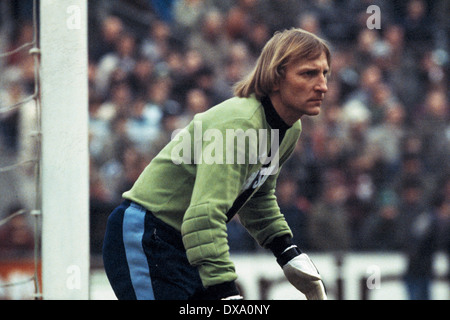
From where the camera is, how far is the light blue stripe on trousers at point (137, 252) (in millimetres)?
2676

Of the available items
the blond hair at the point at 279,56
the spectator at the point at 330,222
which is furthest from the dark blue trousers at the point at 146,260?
the spectator at the point at 330,222

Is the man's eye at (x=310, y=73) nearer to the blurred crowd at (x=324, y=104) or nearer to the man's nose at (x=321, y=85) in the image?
the man's nose at (x=321, y=85)

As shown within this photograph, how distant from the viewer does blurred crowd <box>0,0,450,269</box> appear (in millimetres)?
7141

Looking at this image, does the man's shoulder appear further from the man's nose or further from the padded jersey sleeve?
the man's nose

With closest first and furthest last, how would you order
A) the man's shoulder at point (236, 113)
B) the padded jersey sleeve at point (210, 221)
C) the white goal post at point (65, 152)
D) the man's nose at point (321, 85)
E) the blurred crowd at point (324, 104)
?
1. the padded jersey sleeve at point (210, 221)
2. the man's shoulder at point (236, 113)
3. the man's nose at point (321, 85)
4. the white goal post at point (65, 152)
5. the blurred crowd at point (324, 104)

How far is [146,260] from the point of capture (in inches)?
106

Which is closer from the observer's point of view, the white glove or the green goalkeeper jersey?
the green goalkeeper jersey

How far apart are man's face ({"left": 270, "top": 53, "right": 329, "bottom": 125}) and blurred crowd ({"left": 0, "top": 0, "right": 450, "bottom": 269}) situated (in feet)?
13.8

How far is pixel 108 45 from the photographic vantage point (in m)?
8.15

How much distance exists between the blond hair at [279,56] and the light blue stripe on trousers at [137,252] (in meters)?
0.53

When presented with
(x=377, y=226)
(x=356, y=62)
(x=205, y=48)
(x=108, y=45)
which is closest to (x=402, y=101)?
(x=356, y=62)

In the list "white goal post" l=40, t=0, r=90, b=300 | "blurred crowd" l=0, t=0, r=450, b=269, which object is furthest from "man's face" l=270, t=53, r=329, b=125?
"blurred crowd" l=0, t=0, r=450, b=269
